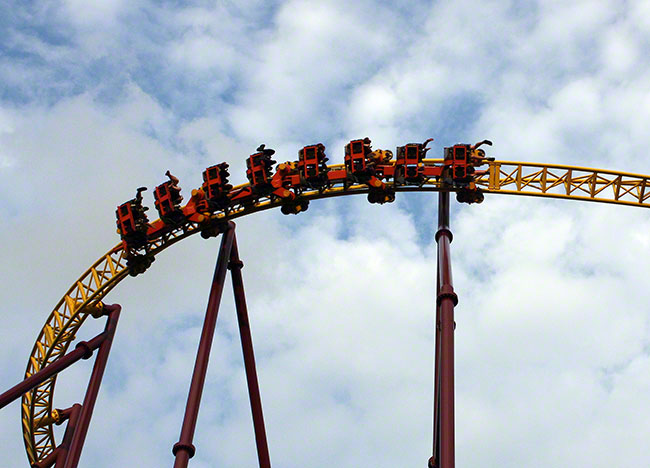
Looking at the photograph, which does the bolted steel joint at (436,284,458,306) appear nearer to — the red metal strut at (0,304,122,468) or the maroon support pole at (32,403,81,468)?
the red metal strut at (0,304,122,468)

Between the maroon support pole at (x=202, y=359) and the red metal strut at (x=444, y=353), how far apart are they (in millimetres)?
4253

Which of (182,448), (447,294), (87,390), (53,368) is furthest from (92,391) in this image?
(447,294)

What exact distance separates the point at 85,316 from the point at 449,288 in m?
10.2

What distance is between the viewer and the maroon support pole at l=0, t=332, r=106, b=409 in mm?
21984

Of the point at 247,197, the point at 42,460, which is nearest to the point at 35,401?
the point at 42,460

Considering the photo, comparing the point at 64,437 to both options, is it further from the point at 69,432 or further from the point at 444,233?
the point at 444,233

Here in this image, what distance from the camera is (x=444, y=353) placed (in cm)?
1639

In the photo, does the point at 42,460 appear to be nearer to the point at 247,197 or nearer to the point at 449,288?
the point at 247,197

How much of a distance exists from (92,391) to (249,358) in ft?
12.1

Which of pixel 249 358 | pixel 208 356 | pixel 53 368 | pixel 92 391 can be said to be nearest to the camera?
pixel 208 356

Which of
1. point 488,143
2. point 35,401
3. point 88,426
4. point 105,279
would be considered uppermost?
point 488,143

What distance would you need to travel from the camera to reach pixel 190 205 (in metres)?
21.3

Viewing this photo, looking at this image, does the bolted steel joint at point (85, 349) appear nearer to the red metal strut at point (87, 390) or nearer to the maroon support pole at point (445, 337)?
the red metal strut at point (87, 390)

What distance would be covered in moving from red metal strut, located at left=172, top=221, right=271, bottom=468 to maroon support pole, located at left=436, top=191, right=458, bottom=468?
14.3 feet
